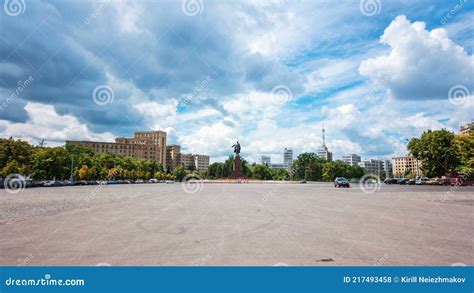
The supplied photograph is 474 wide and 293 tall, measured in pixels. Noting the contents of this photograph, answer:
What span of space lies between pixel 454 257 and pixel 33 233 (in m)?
9.72

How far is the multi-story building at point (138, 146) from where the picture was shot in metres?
162

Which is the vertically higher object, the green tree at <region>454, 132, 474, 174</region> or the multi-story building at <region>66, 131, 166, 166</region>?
the multi-story building at <region>66, 131, 166, 166</region>

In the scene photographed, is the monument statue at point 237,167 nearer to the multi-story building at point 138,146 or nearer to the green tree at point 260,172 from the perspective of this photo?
the green tree at point 260,172

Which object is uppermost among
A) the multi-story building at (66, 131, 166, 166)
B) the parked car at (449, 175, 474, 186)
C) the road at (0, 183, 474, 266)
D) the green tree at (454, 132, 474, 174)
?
the multi-story building at (66, 131, 166, 166)

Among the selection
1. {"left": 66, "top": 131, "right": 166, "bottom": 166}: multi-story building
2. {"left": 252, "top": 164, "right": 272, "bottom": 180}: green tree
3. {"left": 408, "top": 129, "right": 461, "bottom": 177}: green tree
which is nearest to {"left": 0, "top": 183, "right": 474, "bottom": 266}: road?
{"left": 408, "top": 129, "right": 461, "bottom": 177}: green tree

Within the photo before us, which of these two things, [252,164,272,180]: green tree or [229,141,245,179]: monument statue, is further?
[252,164,272,180]: green tree

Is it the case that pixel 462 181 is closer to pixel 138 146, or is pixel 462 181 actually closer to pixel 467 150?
pixel 467 150

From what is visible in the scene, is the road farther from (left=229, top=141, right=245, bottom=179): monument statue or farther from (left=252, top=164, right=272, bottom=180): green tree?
(left=252, top=164, right=272, bottom=180): green tree

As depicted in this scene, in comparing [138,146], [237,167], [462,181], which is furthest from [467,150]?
[138,146]

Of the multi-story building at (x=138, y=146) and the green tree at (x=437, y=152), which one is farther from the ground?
the multi-story building at (x=138, y=146)

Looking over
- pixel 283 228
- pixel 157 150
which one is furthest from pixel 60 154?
pixel 157 150

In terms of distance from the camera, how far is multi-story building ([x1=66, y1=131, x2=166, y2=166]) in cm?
16226

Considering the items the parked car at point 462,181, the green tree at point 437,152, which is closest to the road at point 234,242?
the parked car at point 462,181

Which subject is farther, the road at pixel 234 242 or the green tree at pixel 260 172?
the green tree at pixel 260 172
